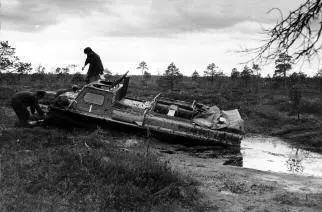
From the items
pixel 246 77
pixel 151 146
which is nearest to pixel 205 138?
pixel 151 146

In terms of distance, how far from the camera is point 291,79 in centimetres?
4041

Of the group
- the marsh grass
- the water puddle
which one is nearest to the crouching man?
the marsh grass

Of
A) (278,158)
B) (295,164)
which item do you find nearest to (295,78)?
(278,158)

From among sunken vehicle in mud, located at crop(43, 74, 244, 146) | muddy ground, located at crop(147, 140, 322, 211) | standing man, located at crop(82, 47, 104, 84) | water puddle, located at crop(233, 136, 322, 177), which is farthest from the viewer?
standing man, located at crop(82, 47, 104, 84)

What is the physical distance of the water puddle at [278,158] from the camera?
41.2ft

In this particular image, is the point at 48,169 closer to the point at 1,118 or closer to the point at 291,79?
the point at 1,118

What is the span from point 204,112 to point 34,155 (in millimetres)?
8216

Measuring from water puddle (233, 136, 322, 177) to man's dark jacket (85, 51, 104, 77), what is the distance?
6261 mm

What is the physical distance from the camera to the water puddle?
1257 cm

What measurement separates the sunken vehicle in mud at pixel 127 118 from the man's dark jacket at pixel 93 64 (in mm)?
1419


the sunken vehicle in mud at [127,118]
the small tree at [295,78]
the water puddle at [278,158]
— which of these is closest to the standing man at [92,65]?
the sunken vehicle in mud at [127,118]

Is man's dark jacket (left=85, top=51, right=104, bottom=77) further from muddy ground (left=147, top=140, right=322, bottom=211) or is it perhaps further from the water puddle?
the water puddle

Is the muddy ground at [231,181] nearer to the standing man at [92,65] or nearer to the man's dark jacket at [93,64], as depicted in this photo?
the standing man at [92,65]

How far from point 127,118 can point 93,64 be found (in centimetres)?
330
